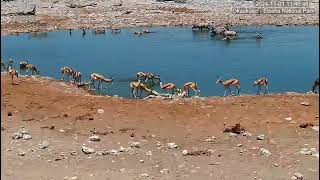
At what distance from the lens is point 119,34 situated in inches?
1661

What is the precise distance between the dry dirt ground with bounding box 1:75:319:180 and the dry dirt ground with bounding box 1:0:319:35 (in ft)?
91.3

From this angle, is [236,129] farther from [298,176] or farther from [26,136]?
[26,136]

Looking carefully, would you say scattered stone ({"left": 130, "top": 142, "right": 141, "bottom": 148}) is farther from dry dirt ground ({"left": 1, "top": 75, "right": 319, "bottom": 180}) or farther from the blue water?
the blue water

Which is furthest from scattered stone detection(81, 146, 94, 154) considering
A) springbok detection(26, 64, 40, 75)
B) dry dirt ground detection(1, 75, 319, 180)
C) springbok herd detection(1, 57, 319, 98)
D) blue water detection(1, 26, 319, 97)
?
springbok detection(26, 64, 40, 75)

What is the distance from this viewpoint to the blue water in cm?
2428

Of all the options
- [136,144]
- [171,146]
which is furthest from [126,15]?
[171,146]

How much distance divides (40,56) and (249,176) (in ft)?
74.6

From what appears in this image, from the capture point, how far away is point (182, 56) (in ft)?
99.6

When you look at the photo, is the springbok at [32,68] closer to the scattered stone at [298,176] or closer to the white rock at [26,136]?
the white rock at [26,136]

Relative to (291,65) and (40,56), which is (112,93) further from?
(40,56)

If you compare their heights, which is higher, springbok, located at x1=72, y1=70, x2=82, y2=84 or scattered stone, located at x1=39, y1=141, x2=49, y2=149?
scattered stone, located at x1=39, y1=141, x2=49, y2=149

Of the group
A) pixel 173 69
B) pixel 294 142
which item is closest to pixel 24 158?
pixel 294 142

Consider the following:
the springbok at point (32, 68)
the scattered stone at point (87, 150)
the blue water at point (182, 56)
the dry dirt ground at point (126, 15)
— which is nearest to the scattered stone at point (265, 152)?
the scattered stone at point (87, 150)

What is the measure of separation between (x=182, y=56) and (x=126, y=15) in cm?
2276
